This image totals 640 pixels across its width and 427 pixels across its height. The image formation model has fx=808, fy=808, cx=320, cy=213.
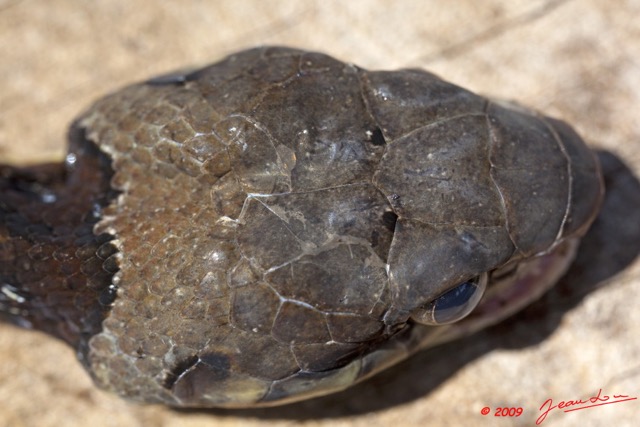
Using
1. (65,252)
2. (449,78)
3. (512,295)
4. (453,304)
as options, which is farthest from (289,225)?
(449,78)

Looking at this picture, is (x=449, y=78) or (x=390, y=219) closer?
(x=390, y=219)

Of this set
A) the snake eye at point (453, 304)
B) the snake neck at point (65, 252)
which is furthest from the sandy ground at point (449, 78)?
the snake eye at point (453, 304)

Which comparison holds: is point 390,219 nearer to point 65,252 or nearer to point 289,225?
point 289,225

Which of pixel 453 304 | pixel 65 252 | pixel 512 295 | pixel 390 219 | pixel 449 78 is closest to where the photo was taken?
pixel 390 219

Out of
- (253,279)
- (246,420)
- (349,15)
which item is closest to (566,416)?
(246,420)

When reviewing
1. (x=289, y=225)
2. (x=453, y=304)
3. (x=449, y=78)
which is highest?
(x=289, y=225)

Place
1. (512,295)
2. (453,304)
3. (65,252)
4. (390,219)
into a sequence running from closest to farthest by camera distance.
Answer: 1. (390,219)
2. (453,304)
3. (65,252)
4. (512,295)

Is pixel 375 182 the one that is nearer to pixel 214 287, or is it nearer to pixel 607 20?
pixel 214 287

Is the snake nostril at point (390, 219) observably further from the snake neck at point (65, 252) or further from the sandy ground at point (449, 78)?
the sandy ground at point (449, 78)
